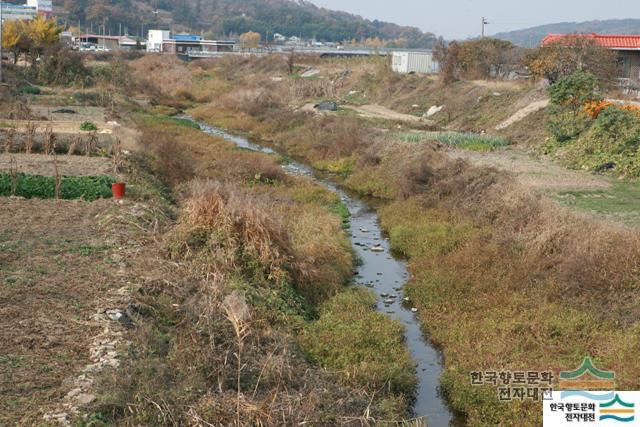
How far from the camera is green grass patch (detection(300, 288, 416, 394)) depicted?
33.2 ft

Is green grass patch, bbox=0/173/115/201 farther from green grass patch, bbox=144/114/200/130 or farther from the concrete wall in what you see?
the concrete wall

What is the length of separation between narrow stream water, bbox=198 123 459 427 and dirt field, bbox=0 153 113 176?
7.40m

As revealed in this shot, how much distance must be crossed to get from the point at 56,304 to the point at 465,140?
21.6 meters

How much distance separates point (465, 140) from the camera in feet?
94.5

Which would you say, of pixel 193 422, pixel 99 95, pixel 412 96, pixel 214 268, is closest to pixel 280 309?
pixel 214 268

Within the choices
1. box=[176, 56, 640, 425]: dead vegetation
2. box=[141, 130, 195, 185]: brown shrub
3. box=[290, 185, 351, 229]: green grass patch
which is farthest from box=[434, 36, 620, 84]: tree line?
box=[141, 130, 195, 185]: brown shrub

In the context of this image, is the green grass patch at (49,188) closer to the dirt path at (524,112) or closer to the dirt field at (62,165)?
the dirt field at (62,165)

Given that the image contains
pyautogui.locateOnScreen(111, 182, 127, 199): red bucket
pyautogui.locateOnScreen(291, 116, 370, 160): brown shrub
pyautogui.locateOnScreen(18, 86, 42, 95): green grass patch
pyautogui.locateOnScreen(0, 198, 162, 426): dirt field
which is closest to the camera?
pyautogui.locateOnScreen(0, 198, 162, 426): dirt field

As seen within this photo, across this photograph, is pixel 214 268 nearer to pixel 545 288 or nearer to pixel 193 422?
pixel 193 422

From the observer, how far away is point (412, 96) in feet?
149

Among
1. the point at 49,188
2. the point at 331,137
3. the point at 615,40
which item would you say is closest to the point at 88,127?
the point at 331,137

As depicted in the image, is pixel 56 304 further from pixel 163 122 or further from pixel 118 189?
pixel 163 122

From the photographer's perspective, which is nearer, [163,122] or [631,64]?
[163,122]

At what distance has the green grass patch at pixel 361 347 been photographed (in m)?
10.1
